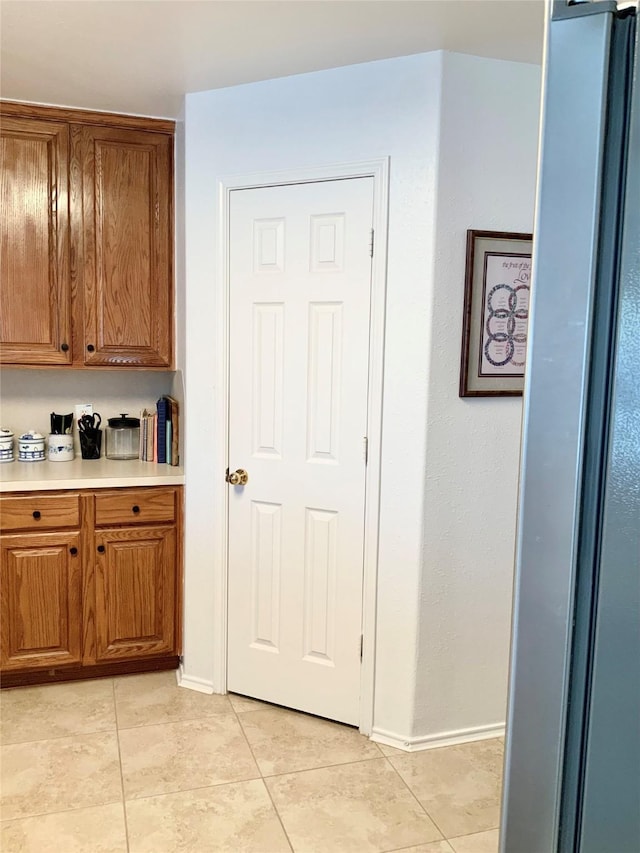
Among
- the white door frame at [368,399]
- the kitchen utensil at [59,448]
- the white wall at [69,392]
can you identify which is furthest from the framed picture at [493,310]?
the kitchen utensil at [59,448]

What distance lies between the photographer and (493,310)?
252 cm

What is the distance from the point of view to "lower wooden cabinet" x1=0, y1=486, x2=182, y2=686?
115 inches

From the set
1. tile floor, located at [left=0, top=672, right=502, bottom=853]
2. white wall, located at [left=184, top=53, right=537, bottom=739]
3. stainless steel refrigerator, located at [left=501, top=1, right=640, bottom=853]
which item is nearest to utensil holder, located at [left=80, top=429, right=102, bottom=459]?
white wall, located at [left=184, top=53, right=537, bottom=739]

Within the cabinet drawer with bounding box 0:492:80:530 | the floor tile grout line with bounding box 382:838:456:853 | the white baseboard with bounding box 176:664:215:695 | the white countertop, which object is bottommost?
the floor tile grout line with bounding box 382:838:456:853

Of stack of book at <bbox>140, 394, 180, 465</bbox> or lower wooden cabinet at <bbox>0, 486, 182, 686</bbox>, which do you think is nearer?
lower wooden cabinet at <bbox>0, 486, 182, 686</bbox>

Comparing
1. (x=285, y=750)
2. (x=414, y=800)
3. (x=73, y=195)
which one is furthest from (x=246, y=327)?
(x=414, y=800)

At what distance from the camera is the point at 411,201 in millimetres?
2463

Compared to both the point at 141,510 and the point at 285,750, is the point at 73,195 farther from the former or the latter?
the point at 285,750

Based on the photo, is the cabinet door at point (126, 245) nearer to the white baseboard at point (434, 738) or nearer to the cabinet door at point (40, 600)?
the cabinet door at point (40, 600)

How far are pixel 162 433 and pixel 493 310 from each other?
1620 mm

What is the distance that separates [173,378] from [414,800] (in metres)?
2.14

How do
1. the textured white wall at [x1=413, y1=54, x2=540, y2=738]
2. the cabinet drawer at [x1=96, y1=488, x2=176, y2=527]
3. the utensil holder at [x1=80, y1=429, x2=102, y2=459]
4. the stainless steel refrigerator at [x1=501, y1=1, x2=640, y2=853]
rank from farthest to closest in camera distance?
the utensil holder at [x1=80, y1=429, x2=102, y2=459], the cabinet drawer at [x1=96, y1=488, x2=176, y2=527], the textured white wall at [x1=413, y1=54, x2=540, y2=738], the stainless steel refrigerator at [x1=501, y1=1, x2=640, y2=853]

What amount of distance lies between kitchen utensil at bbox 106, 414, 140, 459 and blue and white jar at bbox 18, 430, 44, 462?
308 millimetres

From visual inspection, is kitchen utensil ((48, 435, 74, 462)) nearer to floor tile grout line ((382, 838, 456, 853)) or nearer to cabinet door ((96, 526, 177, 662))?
cabinet door ((96, 526, 177, 662))
